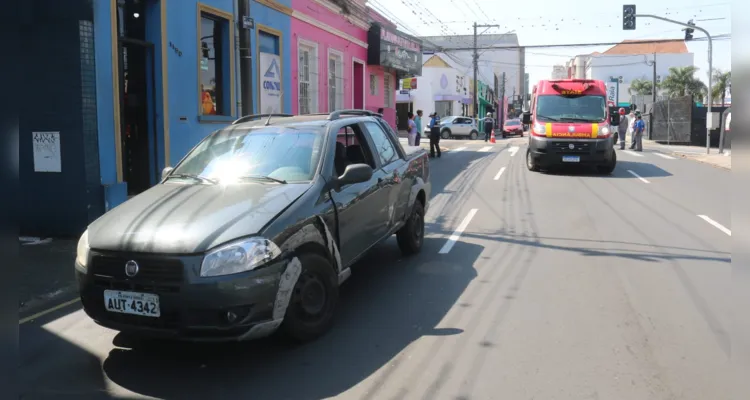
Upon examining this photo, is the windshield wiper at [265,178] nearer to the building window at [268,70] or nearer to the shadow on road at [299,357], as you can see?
the shadow on road at [299,357]

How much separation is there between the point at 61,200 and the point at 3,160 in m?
7.04

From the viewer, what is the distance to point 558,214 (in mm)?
10336

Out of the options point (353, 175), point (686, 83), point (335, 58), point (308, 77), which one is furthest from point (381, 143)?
point (686, 83)

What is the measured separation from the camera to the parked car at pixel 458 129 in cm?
4106

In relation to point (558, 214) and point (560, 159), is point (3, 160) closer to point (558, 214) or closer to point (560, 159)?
point (558, 214)

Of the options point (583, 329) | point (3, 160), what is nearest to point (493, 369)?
point (583, 329)

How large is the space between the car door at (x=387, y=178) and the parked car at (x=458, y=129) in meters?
34.5

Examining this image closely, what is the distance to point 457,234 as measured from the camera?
28.8 ft

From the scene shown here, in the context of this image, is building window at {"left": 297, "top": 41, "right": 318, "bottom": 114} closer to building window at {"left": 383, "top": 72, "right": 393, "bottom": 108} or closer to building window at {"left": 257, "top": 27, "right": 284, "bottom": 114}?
building window at {"left": 257, "top": 27, "right": 284, "bottom": 114}

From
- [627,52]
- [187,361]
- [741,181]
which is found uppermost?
[627,52]

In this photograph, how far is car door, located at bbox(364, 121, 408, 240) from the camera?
243 inches

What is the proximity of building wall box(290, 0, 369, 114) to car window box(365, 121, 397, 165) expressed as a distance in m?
9.48

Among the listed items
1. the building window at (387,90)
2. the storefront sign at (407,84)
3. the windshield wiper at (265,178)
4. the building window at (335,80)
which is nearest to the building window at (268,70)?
the building window at (335,80)

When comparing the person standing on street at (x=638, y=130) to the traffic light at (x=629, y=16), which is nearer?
the traffic light at (x=629, y=16)
